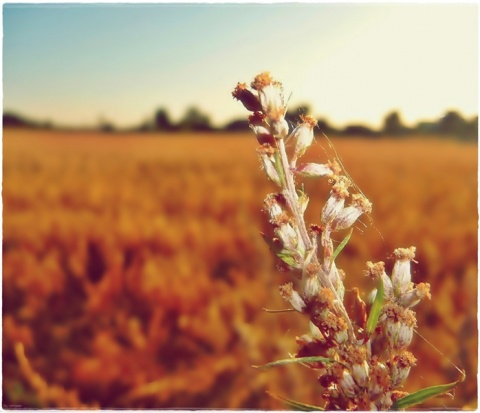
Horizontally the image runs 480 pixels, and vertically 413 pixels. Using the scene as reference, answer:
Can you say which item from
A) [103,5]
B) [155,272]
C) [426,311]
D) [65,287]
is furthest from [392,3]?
[65,287]

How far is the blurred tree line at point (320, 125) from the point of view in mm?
1090

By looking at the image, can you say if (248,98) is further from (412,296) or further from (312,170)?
(412,296)

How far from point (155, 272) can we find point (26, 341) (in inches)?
12.7

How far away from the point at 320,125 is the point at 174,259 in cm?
53

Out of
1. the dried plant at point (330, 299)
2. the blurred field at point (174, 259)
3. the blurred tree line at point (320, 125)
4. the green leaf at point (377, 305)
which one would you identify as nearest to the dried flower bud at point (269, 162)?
the dried plant at point (330, 299)

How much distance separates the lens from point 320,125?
1.10m

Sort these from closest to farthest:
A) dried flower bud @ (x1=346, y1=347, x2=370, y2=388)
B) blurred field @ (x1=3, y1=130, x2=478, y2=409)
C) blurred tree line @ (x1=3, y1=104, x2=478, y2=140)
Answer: dried flower bud @ (x1=346, y1=347, x2=370, y2=388)
blurred tree line @ (x1=3, y1=104, x2=478, y2=140)
blurred field @ (x1=3, y1=130, x2=478, y2=409)

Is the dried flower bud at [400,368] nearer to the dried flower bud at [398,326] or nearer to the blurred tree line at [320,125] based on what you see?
the dried flower bud at [398,326]

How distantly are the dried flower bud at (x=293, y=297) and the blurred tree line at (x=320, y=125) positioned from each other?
2.10ft

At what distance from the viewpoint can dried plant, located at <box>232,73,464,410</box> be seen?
1.30 feet

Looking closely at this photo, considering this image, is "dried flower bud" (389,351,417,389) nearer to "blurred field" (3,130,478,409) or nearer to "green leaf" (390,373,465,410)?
"green leaf" (390,373,465,410)

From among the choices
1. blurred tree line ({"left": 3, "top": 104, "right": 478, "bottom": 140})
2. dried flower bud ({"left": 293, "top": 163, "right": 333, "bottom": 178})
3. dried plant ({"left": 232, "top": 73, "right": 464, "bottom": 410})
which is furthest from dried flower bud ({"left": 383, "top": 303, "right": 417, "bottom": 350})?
blurred tree line ({"left": 3, "top": 104, "right": 478, "bottom": 140})

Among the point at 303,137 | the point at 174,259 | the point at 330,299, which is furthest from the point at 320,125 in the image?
the point at 330,299

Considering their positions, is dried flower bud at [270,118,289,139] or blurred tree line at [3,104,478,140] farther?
blurred tree line at [3,104,478,140]
